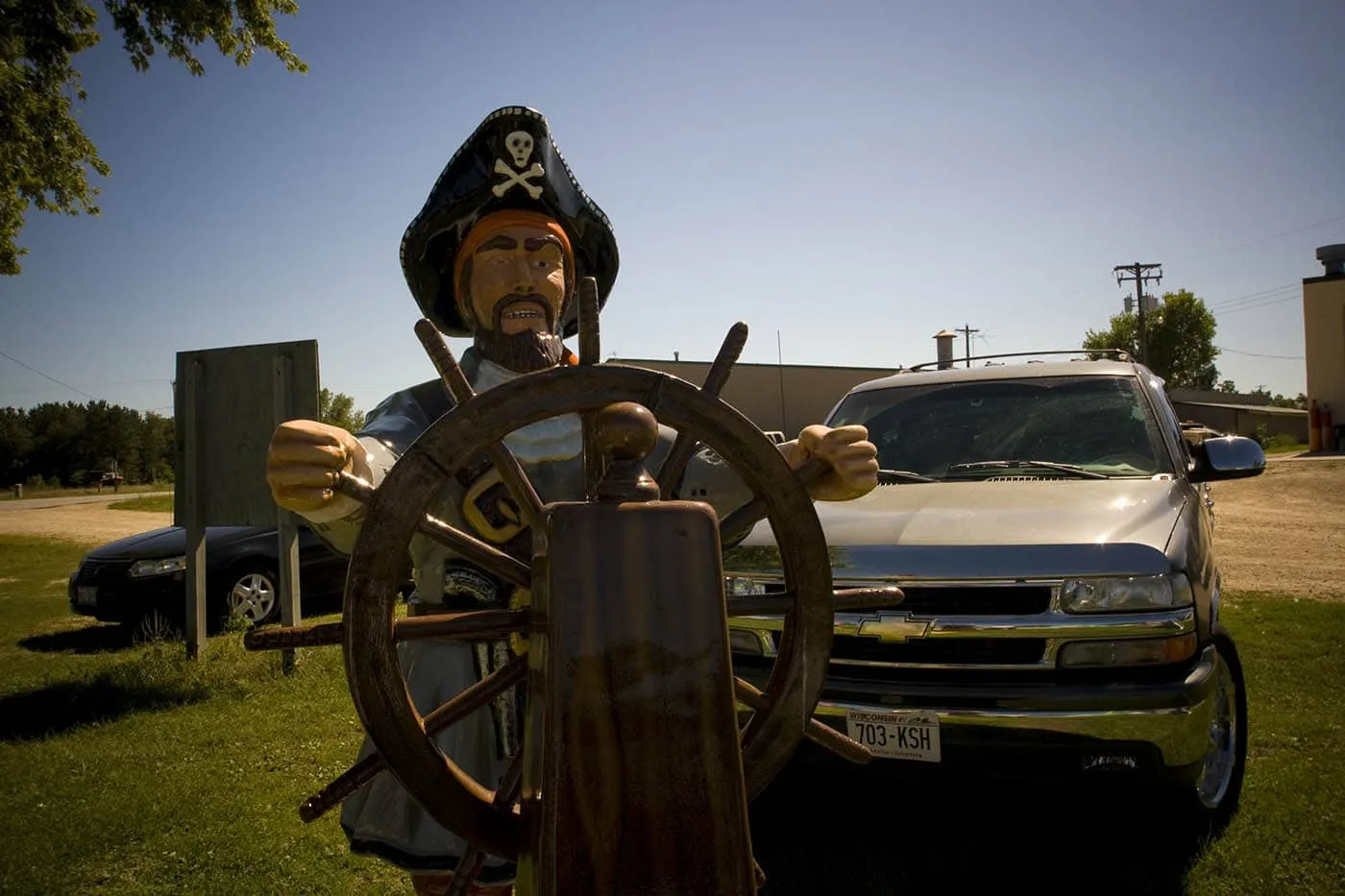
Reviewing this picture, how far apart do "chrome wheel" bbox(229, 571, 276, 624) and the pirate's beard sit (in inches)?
270

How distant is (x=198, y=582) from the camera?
6414 mm

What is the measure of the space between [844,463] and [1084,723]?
1.96 meters

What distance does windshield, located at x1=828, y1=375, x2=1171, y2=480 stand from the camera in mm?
3842

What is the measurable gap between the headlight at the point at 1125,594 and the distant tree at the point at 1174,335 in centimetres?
4996

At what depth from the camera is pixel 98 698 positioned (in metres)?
5.62

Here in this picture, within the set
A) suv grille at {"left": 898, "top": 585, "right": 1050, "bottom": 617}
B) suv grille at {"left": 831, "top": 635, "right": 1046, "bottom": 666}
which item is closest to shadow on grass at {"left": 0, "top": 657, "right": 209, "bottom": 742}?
suv grille at {"left": 831, "top": 635, "right": 1046, "bottom": 666}

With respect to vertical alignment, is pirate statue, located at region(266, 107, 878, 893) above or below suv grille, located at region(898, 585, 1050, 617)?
above

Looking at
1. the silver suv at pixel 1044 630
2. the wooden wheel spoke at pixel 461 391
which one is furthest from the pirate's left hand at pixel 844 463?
the silver suv at pixel 1044 630

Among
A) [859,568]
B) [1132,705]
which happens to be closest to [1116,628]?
[1132,705]

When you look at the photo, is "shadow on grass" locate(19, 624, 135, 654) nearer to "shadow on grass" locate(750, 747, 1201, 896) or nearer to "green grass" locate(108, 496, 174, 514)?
"shadow on grass" locate(750, 747, 1201, 896)

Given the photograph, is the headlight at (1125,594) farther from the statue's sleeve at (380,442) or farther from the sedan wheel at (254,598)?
the sedan wheel at (254,598)

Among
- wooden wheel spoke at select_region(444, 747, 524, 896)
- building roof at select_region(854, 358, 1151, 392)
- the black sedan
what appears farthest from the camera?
the black sedan

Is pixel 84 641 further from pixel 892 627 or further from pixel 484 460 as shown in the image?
pixel 484 460

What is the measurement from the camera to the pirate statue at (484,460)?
1355 millimetres
